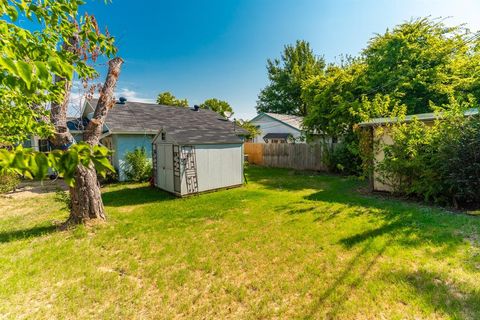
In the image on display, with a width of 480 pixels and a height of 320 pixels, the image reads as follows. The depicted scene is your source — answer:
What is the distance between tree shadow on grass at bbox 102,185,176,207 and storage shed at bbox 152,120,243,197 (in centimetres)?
38

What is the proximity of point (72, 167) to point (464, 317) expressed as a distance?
12.8 ft

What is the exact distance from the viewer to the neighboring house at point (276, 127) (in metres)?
23.4

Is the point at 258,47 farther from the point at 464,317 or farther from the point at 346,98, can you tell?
the point at 464,317

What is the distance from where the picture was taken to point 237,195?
8523mm

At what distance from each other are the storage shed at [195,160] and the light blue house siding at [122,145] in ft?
8.47

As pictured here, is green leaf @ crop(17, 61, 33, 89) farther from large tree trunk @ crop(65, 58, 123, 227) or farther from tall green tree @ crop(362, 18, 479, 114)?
tall green tree @ crop(362, 18, 479, 114)

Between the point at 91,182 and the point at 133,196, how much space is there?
10.2ft

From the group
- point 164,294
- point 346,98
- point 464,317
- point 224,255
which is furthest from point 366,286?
point 346,98

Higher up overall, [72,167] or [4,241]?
[72,167]

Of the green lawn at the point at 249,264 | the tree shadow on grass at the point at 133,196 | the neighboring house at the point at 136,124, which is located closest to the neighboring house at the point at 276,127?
the neighboring house at the point at 136,124

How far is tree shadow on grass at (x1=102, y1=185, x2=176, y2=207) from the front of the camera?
7.91 m

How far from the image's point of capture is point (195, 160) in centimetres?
872

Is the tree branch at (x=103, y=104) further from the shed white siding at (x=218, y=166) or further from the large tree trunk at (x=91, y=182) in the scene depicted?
the shed white siding at (x=218, y=166)

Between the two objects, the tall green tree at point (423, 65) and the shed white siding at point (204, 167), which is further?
the tall green tree at point (423, 65)
